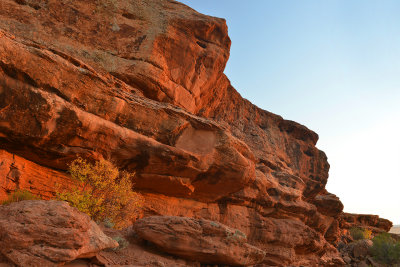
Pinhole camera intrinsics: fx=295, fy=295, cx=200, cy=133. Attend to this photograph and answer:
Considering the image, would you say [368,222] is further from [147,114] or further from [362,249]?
[147,114]

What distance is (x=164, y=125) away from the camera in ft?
51.3

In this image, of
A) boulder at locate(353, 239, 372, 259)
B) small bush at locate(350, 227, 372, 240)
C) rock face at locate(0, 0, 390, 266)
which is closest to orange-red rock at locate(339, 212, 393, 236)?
small bush at locate(350, 227, 372, 240)

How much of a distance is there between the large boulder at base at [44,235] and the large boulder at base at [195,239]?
271cm

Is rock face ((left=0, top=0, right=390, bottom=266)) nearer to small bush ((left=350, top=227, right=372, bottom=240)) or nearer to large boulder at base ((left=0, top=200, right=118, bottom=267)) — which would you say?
large boulder at base ((left=0, top=200, right=118, bottom=267))

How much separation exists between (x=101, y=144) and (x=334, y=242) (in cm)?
Result: 3520

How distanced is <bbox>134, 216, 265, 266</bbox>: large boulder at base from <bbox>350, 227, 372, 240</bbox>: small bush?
43603 mm

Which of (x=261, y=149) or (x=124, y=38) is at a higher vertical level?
(x=124, y=38)

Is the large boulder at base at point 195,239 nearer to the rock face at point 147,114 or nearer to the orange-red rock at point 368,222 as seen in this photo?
the rock face at point 147,114

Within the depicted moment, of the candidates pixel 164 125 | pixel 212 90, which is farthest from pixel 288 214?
pixel 164 125

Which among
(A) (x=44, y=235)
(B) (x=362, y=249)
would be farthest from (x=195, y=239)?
(B) (x=362, y=249)

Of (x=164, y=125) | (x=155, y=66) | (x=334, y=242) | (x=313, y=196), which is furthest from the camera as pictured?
(x=334, y=242)

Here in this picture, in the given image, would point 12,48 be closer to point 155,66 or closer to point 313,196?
point 155,66

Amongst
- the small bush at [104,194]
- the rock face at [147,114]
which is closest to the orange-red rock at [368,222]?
the rock face at [147,114]

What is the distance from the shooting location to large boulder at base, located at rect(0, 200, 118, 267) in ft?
20.0
